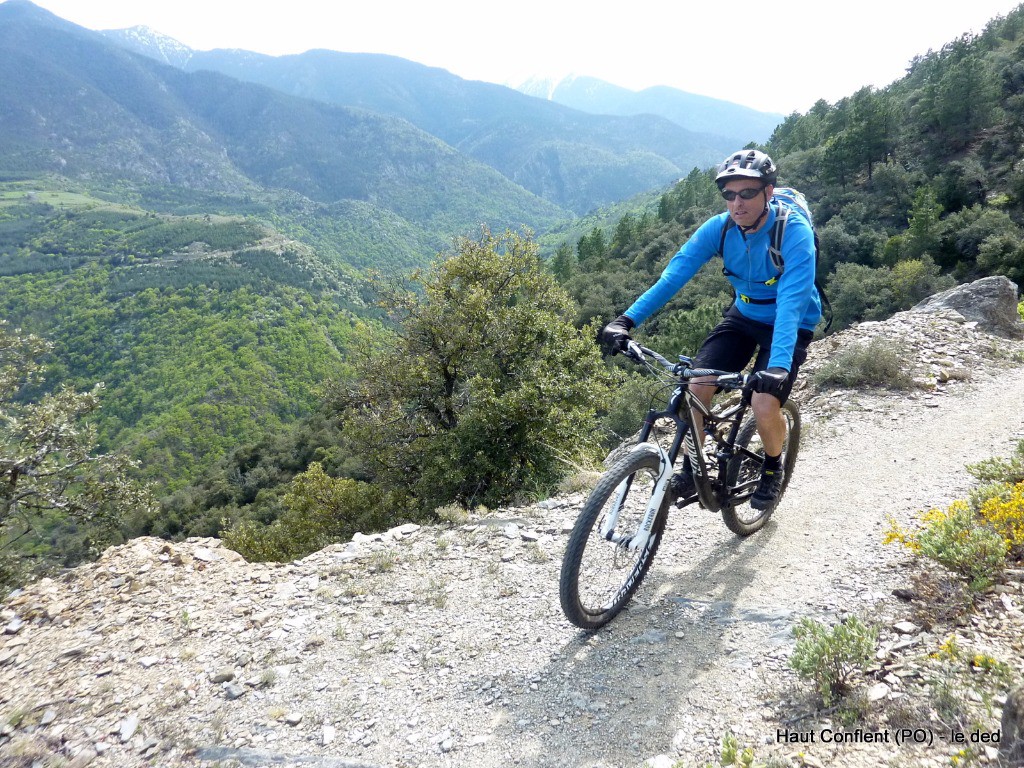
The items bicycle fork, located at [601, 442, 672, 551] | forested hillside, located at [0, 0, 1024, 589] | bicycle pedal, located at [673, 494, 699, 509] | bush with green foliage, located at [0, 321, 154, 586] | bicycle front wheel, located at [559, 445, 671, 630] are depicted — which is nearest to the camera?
bicycle front wheel, located at [559, 445, 671, 630]

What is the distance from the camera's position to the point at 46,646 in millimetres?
4039

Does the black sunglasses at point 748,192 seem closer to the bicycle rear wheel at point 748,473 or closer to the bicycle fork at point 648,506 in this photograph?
the bicycle rear wheel at point 748,473

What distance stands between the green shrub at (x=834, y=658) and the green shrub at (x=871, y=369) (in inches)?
265

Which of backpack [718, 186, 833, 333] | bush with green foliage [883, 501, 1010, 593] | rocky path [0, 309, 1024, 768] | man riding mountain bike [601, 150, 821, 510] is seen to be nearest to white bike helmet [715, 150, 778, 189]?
man riding mountain bike [601, 150, 821, 510]

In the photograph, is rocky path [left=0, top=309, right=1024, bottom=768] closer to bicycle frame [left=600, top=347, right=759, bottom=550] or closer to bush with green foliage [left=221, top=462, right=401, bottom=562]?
bicycle frame [left=600, top=347, right=759, bottom=550]

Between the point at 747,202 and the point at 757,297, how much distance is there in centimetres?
79

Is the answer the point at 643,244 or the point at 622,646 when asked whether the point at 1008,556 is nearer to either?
the point at 622,646

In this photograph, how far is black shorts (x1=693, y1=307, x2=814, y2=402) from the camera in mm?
4168

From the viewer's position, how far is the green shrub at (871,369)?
8266 millimetres

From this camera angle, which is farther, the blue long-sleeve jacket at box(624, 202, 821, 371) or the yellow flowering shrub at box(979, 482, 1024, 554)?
the blue long-sleeve jacket at box(624, 202, 821, 371)

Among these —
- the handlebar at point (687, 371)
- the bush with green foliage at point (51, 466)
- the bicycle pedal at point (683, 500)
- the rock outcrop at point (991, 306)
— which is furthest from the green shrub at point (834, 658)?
the rock outcrop at point (991, 306)

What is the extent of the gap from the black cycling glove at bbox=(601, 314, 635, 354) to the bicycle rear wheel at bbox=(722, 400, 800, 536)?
58.8 inches

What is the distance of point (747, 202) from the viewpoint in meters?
3.63

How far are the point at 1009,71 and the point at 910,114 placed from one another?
252 inches
